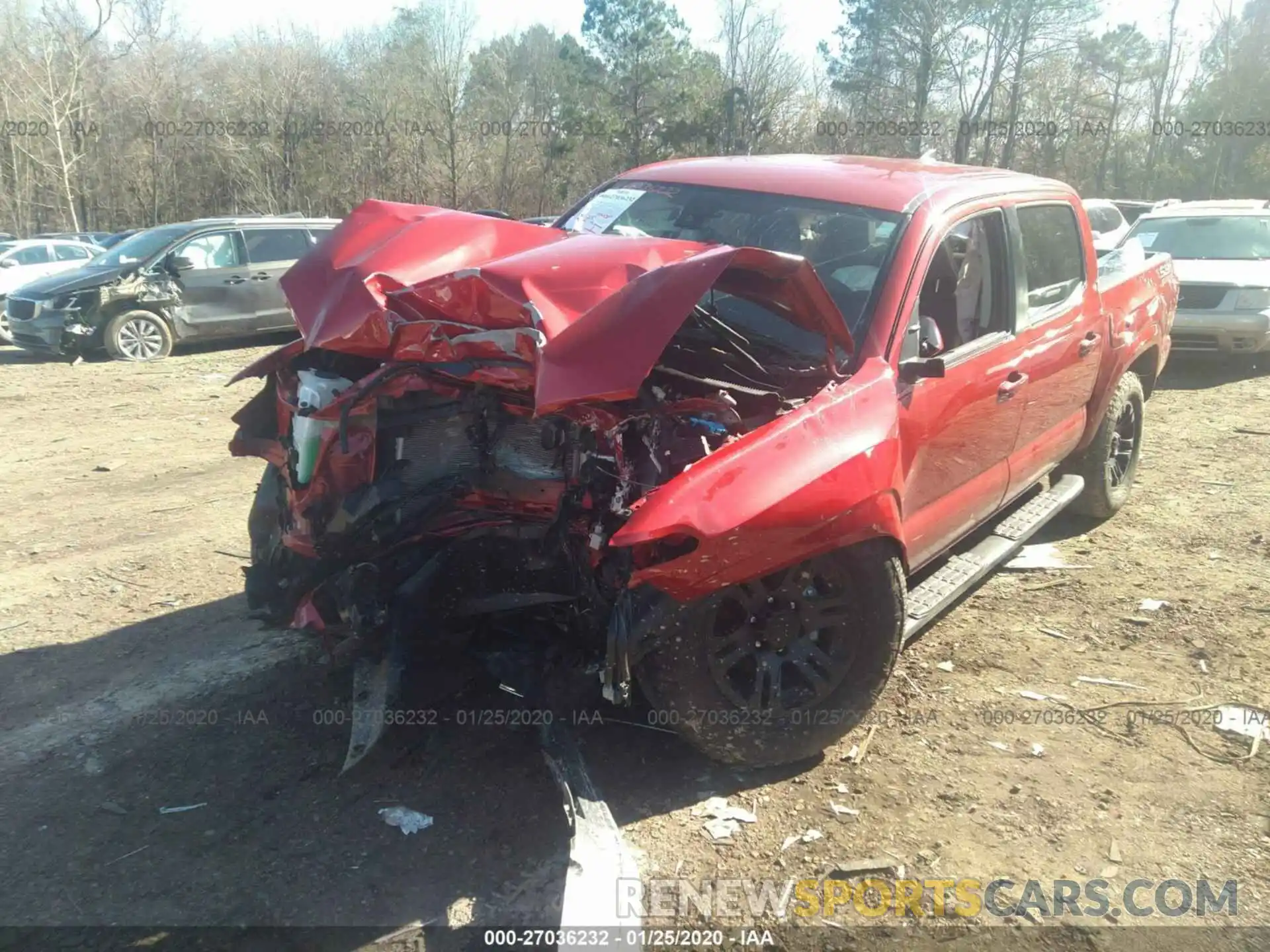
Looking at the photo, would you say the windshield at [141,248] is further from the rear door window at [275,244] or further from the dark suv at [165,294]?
the rear door window at [275,244]

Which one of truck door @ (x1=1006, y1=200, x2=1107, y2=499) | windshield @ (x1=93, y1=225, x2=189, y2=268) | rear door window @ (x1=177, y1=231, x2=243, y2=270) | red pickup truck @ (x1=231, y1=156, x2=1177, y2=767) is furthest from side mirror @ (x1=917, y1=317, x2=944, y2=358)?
windshield @ (x1=93, y1=225, x2=189, y2=268)

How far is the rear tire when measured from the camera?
18.0 ft

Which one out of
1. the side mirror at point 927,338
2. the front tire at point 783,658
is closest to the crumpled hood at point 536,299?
the side mirror at point 927,338

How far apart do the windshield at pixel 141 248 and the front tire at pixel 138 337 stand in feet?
2.45

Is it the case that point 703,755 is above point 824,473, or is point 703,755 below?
below

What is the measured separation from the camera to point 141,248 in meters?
12.4

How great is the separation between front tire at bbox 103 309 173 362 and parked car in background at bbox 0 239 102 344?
3.33 meters

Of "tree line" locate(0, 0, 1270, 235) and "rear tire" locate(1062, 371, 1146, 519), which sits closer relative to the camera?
"rear tire" locate(1062, 371, 1146, 519)

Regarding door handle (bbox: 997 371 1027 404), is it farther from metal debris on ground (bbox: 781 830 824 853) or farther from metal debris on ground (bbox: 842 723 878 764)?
metal debris on ground (bbox: 781 830 824 853)

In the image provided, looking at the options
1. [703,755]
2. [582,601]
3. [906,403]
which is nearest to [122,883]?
[582,601]

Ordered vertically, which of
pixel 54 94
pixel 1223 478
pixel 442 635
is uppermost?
pixel 54 94

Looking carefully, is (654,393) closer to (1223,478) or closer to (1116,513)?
(1116,513)

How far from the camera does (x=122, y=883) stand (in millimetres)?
2799

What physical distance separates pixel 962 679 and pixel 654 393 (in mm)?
1999
